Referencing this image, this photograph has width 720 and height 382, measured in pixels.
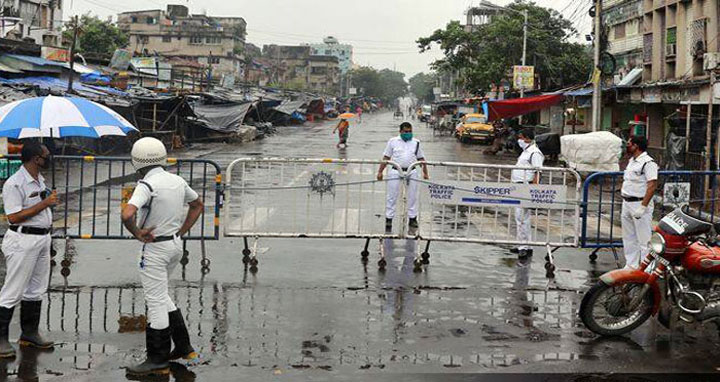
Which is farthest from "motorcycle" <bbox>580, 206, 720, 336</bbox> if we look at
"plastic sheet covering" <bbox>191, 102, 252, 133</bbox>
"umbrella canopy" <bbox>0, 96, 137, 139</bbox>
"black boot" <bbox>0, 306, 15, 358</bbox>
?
"plastic sheet covering" <bbox>191, 102, 252, 133</bbox>

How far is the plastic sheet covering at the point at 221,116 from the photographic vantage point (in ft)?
127

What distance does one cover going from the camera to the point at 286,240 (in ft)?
37.9

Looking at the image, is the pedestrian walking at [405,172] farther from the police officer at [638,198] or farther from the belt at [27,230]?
the belt at [27,230]

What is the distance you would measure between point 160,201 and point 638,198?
578 centimetres

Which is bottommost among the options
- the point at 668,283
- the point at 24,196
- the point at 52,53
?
the point at 668,283

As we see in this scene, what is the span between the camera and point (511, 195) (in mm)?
9969

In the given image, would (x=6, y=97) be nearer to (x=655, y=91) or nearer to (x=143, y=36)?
(x=655, y=91)

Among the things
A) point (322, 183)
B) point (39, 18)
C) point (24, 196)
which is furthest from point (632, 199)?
point (39, 18)

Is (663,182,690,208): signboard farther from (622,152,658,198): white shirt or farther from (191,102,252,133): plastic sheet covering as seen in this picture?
(191,102,252,133): plastic sheet covering

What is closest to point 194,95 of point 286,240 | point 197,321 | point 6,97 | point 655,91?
point 6,97

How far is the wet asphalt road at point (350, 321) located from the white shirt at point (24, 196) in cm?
106

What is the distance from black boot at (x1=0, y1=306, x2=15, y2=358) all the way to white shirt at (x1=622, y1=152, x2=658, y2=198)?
22.0ft

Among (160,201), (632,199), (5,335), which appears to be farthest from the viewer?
(632,199)

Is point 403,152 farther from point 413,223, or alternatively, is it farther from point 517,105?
point 517,105
